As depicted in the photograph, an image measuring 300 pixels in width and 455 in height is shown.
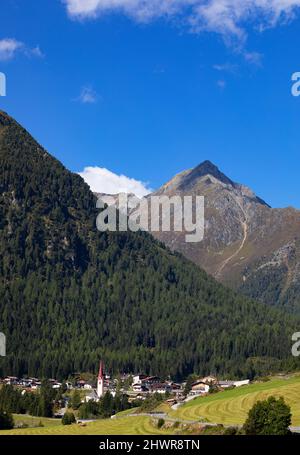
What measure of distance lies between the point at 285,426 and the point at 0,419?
7041 cm

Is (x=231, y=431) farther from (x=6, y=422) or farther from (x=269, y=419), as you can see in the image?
(x=6, y=422)

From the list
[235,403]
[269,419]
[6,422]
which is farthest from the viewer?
[235,403]

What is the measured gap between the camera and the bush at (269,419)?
79.4 metres

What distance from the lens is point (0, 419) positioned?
5221 inches

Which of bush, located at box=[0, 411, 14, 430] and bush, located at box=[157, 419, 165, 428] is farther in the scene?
bush, located at box=[0, 411, 14, 430]

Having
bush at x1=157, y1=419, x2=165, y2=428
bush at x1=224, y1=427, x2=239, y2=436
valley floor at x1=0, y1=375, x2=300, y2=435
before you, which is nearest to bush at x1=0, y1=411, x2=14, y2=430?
valley floor at x1=0, y1=375, x2=300, y2=435

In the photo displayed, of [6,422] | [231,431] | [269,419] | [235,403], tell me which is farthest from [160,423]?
[6,422]

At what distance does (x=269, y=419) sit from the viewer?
263 feet

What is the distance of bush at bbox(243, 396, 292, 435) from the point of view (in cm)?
7938

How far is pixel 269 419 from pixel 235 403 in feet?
203

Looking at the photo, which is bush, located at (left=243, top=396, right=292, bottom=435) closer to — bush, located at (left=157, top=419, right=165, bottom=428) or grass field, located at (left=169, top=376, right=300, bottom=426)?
A: grass field, located at (left=169, top=376, right=300, bottom=426)

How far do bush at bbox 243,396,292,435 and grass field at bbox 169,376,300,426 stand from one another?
71.3ft
